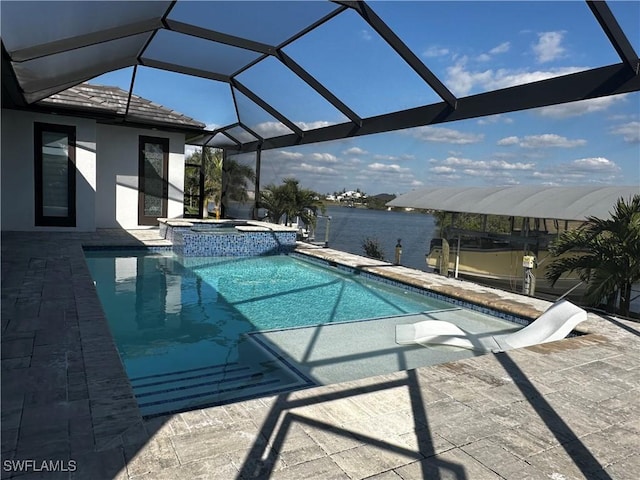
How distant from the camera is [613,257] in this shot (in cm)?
642

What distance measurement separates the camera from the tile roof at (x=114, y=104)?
11180mm

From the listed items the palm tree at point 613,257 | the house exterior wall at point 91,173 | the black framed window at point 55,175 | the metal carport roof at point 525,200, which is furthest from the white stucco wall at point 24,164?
the palm tree at point 613,257

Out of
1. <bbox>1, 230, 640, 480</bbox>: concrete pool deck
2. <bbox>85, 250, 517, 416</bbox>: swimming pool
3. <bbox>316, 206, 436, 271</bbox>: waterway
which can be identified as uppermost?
<bbox>316, 206, 436, 271</bbox>: waterway

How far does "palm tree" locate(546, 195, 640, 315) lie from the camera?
20.7ft

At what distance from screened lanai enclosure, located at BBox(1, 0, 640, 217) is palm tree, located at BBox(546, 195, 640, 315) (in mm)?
2017

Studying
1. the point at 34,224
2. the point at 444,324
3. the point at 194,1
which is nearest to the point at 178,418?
the point at 444,324

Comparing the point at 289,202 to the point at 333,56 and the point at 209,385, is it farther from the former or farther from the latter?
the point at 209,385

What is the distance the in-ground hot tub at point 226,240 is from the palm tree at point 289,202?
4.26m

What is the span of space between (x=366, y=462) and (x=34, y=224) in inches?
469

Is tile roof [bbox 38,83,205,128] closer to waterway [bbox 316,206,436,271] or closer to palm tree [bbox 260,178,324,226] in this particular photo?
palm tree [bbox 260,178,324,226]

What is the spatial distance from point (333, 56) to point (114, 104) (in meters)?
7.12

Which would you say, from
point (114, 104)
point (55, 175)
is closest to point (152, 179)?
point (114, 104)

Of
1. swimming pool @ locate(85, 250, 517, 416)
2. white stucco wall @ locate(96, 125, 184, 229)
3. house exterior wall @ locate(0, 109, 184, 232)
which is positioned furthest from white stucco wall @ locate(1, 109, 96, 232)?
swimming pool @ locate(85, 250, 517, 416)

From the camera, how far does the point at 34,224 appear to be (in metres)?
11.4
